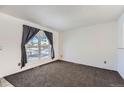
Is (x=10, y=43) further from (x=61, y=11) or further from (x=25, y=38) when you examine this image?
(x=61, y=11)

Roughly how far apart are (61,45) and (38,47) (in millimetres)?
1708

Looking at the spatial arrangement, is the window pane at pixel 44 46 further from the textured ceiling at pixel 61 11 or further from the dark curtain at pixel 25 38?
the textured ceiling at pixel 61 11

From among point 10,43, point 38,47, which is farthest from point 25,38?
point 38,47

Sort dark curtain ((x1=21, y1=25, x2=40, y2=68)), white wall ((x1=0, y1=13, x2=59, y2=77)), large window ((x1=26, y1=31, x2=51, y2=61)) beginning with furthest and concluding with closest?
1. large window ((x1=26, y1=31, x2=51, y2=61))
2. dark curtain ((x1=21, y1=25, x2=40, y2=68))
3. white wall ((x1=0, y1=13, x2=59, y2=77))

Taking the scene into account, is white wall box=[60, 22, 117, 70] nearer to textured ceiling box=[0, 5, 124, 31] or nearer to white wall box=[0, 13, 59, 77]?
textured ceiling box=[0, 5, 124, 31]

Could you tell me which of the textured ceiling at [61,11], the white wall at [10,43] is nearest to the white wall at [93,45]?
the textured ceiling at [61,11]

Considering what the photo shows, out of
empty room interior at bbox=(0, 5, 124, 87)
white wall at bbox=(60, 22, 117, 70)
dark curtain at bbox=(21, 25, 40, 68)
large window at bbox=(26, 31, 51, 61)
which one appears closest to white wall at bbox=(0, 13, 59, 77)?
empty room interior at bbox=(0, 5, 124, 87)

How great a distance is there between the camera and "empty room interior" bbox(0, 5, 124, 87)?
110 inches

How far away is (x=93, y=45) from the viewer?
15.3ft

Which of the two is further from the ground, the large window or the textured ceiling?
the textured ceiling

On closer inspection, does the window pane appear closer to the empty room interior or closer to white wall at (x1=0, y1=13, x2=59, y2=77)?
the empty room interior

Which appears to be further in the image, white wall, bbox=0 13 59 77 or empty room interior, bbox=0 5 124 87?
white wall, bbox=0 13 59 77

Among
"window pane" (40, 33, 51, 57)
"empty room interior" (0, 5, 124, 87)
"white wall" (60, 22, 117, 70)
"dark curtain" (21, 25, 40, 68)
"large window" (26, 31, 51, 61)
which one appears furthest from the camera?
"window pane" (40, 33, 51, 57)
